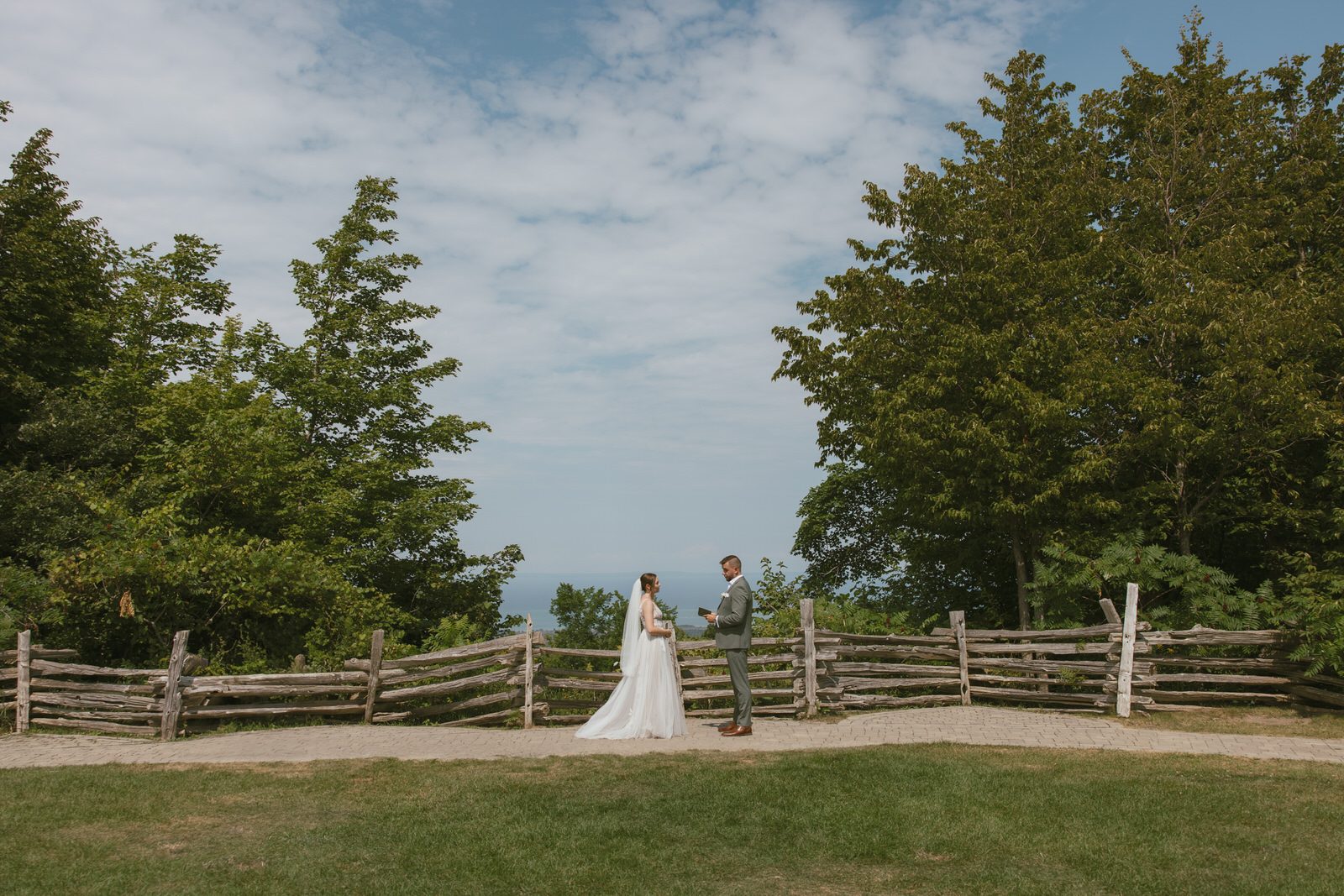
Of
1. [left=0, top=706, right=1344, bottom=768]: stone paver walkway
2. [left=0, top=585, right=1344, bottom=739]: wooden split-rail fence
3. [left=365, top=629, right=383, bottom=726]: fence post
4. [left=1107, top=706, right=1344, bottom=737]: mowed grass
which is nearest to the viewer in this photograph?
[left=0, top=706, right=1344, bottom=768]: stone paver walkway

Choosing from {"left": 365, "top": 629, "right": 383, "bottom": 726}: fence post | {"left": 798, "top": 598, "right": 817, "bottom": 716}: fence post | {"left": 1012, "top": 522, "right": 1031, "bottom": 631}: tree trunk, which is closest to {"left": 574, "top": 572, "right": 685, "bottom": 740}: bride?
{"left": 798, "top": 598, "right": 817, "bottom": 716}: fence post

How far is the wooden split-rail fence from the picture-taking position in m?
11.1

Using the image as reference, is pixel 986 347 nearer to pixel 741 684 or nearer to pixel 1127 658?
pixel 1127 658

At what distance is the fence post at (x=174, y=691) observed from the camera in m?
10.4

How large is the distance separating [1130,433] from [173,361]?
2377 cm

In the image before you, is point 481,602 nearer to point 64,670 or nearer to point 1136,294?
point 64,670

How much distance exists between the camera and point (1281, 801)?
6.52 meters

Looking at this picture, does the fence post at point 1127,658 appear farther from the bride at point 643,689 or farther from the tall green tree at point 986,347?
the bride at point 643,689

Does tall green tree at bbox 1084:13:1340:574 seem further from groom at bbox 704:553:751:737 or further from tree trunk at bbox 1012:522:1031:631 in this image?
groom at bbox 704:553:751:737

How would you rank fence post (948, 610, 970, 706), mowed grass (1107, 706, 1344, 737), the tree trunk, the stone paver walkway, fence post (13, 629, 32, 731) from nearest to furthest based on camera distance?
the stone paver walkway < mowed grass (1107, 706, 1344, 737) < fence post (13, 629, 32, 731) < fence post (948, 610, 970, 706) < the tree trunk

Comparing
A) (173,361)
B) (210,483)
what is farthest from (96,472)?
(173,361)

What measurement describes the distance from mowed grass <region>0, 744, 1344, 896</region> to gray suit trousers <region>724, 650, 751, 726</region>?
1.66 metres

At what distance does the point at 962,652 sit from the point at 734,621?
4.87m

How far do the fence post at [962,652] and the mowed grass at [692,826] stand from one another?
4315 mm
